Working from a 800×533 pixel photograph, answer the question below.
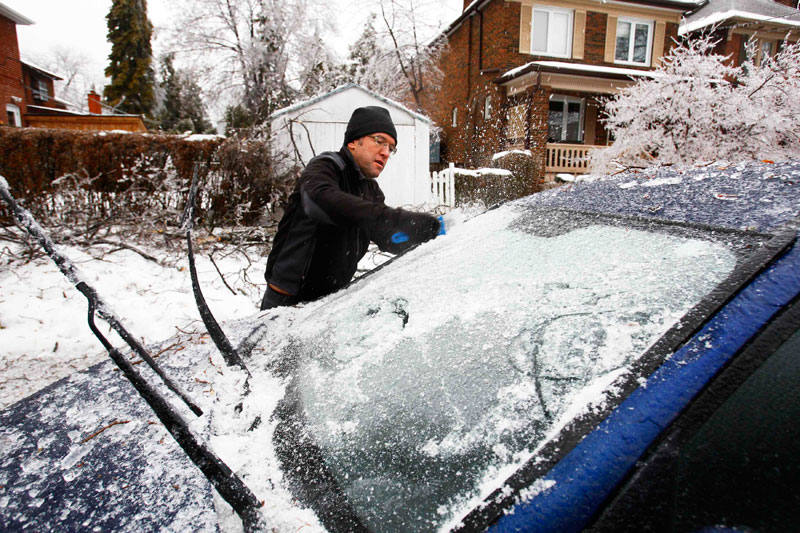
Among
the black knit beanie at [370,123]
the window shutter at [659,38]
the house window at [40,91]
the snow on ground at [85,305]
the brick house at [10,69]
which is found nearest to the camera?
the black knit beanie at [370,123]

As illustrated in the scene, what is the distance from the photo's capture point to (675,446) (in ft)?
2.24

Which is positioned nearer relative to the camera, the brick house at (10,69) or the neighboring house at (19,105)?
the neighboring house at (19,105)

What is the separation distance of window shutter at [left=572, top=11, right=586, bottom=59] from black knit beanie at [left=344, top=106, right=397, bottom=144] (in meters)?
15.9

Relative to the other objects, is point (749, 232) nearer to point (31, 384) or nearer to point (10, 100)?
point (31, 384)

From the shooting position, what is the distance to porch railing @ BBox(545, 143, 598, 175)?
13.9 metres

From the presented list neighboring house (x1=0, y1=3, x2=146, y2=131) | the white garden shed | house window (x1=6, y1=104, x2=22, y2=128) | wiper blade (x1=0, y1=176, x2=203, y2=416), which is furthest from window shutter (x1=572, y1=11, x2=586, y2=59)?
house window (x1=6, y1=104, x2=22, y2=128)

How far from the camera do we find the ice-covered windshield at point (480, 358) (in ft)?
2.45

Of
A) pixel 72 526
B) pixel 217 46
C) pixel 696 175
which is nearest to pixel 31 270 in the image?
pixel 72 526

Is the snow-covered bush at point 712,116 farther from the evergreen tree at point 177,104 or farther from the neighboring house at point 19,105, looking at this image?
the evergreen tree at point 177,104

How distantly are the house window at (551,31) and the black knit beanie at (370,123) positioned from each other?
50.8 feet

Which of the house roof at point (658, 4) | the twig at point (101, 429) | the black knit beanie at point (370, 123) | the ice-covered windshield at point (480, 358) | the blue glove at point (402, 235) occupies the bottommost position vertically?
the twig at point (101, 429)

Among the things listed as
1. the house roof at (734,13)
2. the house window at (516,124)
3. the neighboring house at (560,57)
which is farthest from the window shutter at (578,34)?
the house roof at (734,13)

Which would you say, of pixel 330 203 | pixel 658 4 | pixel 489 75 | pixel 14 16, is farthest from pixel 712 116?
pixel 14 16

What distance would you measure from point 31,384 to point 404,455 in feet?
10.4
